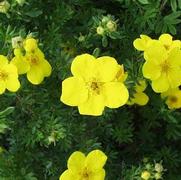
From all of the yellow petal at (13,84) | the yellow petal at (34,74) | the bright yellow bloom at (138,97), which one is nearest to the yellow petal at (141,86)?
the bright yellow bloom at (138,97)

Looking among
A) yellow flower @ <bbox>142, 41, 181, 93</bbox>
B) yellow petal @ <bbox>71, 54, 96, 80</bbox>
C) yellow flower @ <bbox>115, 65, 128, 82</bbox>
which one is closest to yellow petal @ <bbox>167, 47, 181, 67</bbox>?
yellow flower @ <bbox>142, 41, 181, 93</bbox>

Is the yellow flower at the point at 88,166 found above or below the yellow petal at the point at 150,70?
below

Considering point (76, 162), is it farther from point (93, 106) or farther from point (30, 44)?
point (30, 44)

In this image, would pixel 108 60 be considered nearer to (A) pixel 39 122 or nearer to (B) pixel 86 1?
(A) pixel 39 122

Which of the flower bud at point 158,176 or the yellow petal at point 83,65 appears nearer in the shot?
the yellow petal at point 83,65

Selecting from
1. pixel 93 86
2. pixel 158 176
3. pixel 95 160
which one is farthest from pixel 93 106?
pixel 158 176

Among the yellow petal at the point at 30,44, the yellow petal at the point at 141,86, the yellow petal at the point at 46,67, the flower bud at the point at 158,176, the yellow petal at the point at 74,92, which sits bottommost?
the flower bud at the point at 158,176

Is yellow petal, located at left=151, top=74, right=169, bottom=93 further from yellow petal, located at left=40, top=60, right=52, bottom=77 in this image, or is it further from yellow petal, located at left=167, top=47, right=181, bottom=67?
yellow petal, located at left=40, top=60, right=52, bottom=77

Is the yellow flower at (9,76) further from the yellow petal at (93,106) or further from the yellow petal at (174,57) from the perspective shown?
the yellow petal at (174,57)
